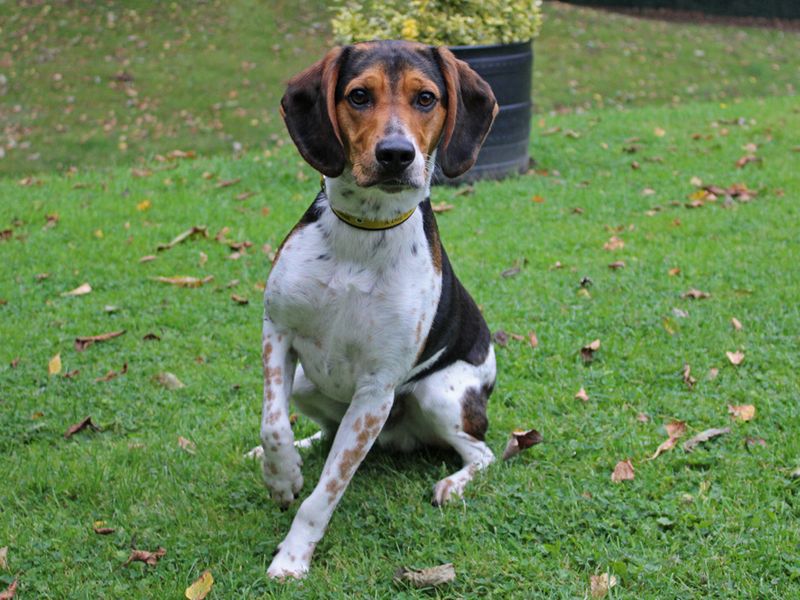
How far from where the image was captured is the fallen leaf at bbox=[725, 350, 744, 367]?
4953mm

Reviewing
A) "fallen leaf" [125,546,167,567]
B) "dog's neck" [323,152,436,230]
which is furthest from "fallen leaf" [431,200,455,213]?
"fallen leaf" [125,546,167,567]

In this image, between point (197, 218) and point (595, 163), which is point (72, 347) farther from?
point (595, 163)

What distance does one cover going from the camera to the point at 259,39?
1538 cm

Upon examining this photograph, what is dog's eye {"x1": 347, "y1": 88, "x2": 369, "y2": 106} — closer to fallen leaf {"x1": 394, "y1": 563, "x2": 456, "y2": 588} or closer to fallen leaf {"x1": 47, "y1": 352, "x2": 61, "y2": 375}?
fallen leaf {"x1": 394, "y1": 563, "x2": 456, "y2": 588}

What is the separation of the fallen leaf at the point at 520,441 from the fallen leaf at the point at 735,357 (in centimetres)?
136

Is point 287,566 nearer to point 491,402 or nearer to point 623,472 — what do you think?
point 623,472

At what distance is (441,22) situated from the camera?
840cm

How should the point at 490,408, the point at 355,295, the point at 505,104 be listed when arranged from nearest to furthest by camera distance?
the point at 355,295
the point at 490,408
the point at 505,104

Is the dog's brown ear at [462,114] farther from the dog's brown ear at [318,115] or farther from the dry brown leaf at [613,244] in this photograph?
the dry brown leaf at [613,244]

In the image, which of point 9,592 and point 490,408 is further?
point 490,408

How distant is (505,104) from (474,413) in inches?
209

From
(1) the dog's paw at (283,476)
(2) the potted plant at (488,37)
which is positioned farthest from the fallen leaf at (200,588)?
(2) the potted plant at (488,37)

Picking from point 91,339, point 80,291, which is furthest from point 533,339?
point 80,291

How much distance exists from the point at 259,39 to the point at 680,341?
38.4ft
